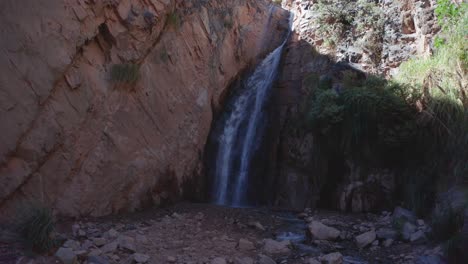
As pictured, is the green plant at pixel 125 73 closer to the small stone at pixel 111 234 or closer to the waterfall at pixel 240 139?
the small stone at pixel 111 234

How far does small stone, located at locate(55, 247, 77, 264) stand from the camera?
198 inches

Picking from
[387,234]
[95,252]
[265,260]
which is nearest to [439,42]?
[387,234]

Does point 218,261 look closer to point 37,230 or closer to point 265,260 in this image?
point 265,260

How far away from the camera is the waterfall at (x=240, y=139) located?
420 inches

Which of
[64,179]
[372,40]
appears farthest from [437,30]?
[64,179]

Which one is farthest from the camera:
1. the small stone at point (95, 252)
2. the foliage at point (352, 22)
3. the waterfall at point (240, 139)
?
the foliage at point (352, 22)

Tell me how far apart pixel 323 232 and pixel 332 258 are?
3.98ft

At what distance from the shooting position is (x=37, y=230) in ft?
17.1

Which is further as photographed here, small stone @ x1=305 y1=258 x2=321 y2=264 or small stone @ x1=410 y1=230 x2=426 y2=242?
small stone @ x1=410 y1=230 x2=426 y2=242

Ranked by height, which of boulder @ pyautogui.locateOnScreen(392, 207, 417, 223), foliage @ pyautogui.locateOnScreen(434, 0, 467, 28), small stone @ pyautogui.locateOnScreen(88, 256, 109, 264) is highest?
foliage @ pyautogui.locateOnScreen(434, 0, 467, 28)

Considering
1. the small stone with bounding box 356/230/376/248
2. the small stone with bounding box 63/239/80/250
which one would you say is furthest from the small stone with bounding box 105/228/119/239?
the small stone with bounding box 356/230/376/248

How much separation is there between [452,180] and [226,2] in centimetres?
800

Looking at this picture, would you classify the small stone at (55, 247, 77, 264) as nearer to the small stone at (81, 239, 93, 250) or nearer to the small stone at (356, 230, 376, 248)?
the small stone at (81, 239, 93, 250)

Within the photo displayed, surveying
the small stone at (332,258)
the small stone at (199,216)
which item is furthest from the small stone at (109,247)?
the small stone at (332,258)
